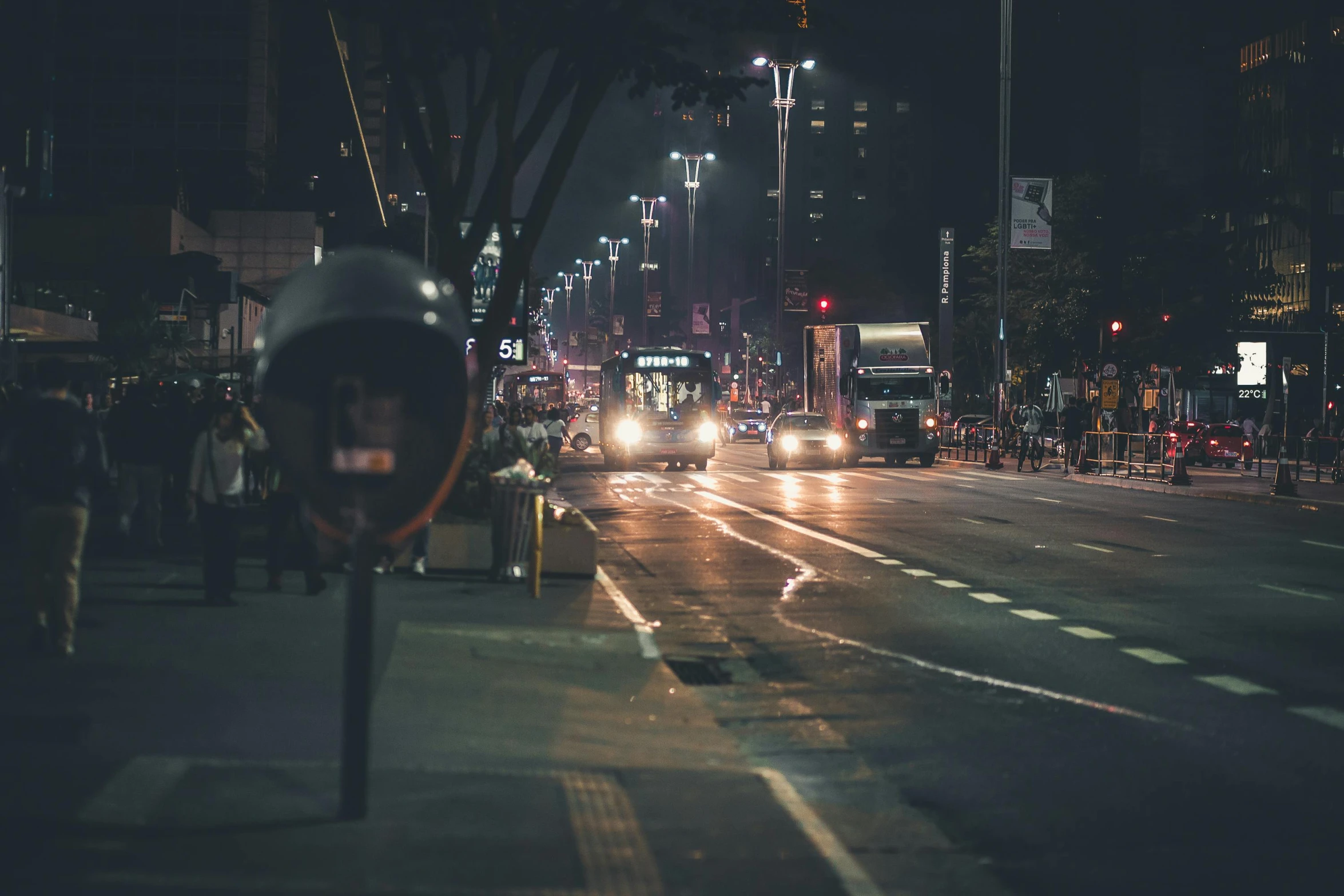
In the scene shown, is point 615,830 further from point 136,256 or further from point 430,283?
point 136,256

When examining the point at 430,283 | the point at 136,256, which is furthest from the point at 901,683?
the point at 136,256

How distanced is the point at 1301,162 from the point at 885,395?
73.1m

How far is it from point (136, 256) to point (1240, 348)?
62.0m

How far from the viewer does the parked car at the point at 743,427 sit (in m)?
85.6

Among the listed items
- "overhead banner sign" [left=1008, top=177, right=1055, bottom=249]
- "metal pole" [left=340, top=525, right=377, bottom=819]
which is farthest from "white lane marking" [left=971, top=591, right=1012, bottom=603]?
"overhead banner sign" [left=1008, top=177, right=1055, bottom=249]

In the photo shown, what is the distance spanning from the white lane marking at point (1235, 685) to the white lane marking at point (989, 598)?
14.1ft

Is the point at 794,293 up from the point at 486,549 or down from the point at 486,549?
up

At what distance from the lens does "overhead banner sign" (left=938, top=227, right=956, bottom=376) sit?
67.1 metres

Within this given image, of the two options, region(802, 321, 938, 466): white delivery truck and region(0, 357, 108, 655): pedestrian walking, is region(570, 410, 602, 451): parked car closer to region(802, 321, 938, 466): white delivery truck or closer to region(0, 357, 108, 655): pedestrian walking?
region(802, 321, 938, 466): white delivery truck

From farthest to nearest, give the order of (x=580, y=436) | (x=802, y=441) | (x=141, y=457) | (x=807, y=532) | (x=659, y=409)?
(x=580, y=436), (x=659, y=409), (x=802, y=441), (x=807, y=532), (x=141, y=457)

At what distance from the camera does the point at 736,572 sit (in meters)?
17.9

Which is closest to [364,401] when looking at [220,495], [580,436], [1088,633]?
[220,495]

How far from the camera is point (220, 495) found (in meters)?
13.6

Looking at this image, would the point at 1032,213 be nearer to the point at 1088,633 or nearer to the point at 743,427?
the point at 1088,633
